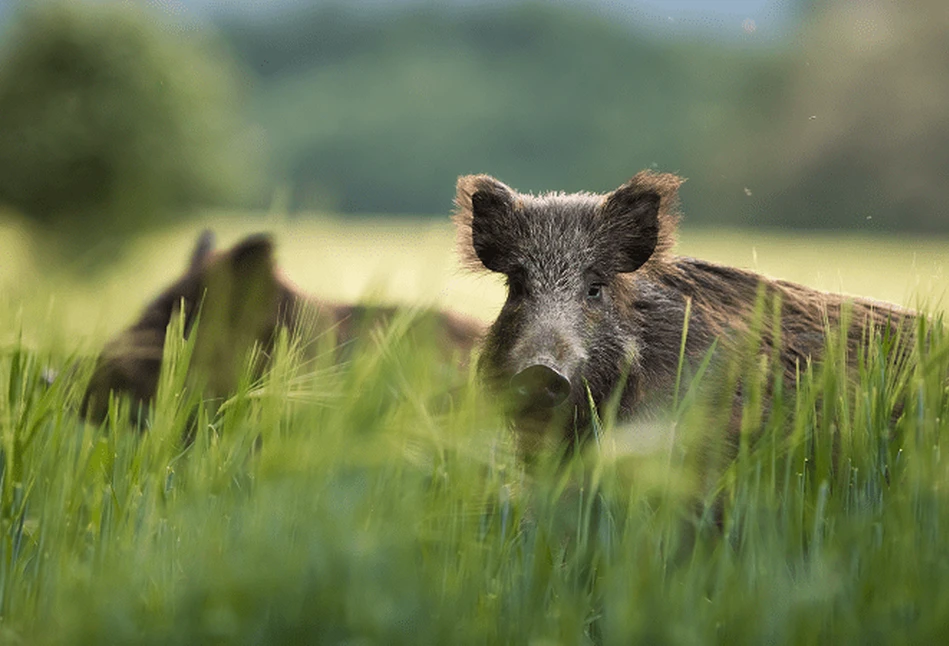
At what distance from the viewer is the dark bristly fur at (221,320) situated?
4504mm

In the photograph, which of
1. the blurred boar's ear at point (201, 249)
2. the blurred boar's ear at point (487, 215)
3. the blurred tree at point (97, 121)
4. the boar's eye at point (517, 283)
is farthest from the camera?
the blurred tree at point (97, 121)

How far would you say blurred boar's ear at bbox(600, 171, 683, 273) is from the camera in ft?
12.4

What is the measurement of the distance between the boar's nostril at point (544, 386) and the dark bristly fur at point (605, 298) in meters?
0.15

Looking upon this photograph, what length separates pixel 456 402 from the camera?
12.1 feet

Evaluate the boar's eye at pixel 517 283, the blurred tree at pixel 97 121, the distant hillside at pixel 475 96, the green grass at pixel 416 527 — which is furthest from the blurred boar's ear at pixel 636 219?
the distant hillside at pixel 475 96

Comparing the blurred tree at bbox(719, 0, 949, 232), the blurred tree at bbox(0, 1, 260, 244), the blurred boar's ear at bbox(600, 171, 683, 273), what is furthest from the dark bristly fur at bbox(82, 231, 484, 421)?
the blurred tree at bbox(719, 0, 949, 232)

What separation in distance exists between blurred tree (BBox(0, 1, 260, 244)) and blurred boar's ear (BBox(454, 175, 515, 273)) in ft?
38.4

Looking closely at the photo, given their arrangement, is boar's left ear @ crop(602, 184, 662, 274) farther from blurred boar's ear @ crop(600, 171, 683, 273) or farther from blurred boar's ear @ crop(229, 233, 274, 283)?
blurred boar's ear @ crop(229, 233, 274, 283)

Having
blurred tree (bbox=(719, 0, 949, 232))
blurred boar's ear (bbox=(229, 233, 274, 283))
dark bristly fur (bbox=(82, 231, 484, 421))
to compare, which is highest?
blurred tree (bbox=(719, 0, 949, 232))

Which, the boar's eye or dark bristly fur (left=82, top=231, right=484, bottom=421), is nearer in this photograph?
the boar's eye

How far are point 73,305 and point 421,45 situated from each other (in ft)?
253

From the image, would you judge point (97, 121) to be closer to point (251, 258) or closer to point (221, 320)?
point (251, 258)

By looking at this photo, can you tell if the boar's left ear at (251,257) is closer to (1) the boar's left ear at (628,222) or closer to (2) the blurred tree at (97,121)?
(1) the boar's left ear at (628,222)

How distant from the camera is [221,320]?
4.39m
